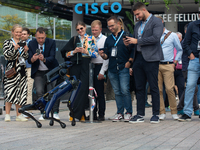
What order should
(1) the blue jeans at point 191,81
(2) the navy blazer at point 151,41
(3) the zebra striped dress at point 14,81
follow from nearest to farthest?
(2) the navy blazer at point 151,41 < (1) the blue jeans at point 191,81 < (3) the zebra striped dress at point 14,81

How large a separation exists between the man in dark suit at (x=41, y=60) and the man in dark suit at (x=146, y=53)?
69.6 inches

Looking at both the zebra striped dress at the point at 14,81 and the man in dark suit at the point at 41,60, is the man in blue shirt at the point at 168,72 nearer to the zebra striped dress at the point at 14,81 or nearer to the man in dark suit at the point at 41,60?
the man in dark suit at the point at 41,60

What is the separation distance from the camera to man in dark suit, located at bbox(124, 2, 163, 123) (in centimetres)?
693

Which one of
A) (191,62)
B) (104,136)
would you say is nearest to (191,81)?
(191,62)

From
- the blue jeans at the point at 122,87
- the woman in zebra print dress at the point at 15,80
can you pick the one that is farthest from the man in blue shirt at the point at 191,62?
the woman in zebra print dress at the point at 15,80

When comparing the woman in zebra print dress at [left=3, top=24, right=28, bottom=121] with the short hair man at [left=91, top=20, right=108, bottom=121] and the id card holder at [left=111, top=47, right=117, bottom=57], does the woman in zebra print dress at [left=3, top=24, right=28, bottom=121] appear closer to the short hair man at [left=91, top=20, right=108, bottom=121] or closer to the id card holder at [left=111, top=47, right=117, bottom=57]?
the short hair man at [left=91, top=20, right=108, bottom=121]

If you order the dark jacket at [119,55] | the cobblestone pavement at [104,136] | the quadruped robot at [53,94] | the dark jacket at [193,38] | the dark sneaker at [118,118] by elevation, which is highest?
the dark jacket at [193,38]

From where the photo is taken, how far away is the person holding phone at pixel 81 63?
7512mm

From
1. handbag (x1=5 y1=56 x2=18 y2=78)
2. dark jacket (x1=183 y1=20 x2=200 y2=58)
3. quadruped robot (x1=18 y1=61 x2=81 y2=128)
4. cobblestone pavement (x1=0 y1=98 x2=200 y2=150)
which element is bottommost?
cobblestone pavement (x1=0 y1=98 x2=200 y2=150)

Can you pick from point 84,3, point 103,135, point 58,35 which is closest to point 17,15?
point 58,35

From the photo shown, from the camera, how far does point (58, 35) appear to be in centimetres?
3086

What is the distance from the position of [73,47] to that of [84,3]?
16543 millimetres

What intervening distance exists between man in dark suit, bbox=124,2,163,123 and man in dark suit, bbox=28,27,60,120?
177cm

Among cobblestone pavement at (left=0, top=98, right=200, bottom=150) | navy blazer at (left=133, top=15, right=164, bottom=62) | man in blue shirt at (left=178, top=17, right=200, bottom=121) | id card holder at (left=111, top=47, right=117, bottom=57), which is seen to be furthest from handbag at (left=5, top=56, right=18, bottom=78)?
man in blue shirt at (left=178, top=17, right=200, bottom=121)
